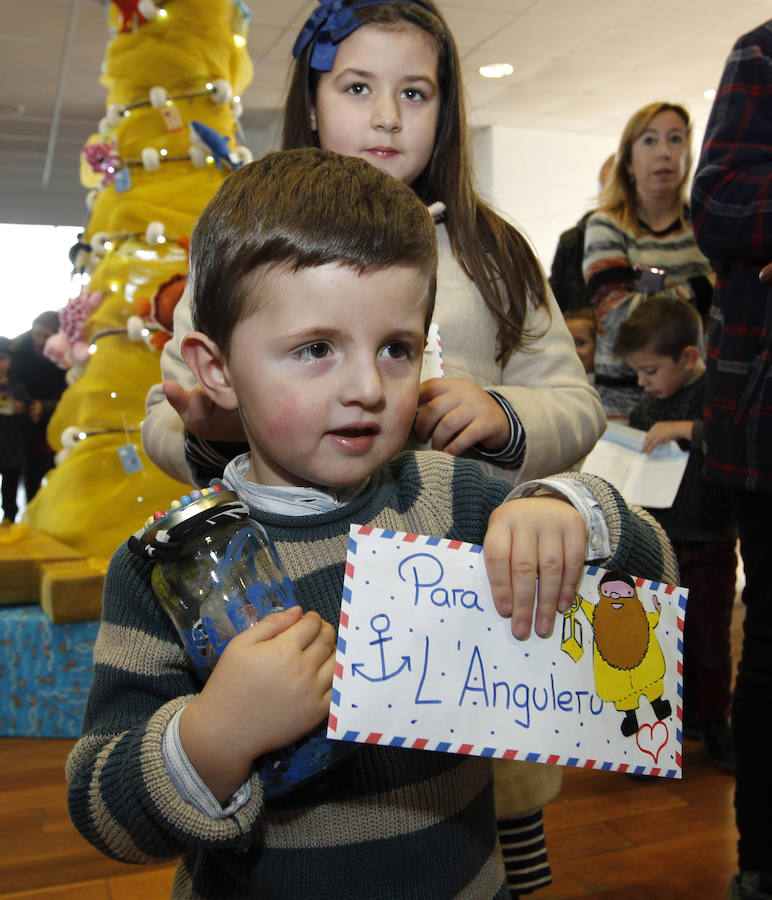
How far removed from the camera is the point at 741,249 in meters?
1.20

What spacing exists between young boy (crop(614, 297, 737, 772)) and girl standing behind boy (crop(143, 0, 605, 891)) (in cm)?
99

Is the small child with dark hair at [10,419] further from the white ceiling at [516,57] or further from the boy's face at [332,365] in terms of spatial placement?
the boy's face at [332,365]

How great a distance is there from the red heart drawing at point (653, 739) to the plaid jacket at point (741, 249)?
0.64 meters

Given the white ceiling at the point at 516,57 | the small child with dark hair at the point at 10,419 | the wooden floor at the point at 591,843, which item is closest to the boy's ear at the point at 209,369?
the wooden floor at the point at 591,843

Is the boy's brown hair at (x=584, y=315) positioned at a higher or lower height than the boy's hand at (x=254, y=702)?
higher

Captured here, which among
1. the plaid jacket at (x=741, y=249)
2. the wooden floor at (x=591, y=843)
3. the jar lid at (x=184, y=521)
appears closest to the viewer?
the jar lid at (x=184, y=521)

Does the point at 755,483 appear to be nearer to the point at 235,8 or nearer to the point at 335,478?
the point at 335,478

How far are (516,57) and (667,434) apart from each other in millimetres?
4017

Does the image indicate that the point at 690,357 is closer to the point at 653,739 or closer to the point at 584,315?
the point at 584,315

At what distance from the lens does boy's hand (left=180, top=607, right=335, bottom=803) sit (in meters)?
0.56

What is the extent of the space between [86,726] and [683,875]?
130cm

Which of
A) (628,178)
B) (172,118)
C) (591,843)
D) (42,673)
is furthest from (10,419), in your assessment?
(591,843)

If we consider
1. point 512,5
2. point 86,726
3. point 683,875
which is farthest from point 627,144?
point 512,5

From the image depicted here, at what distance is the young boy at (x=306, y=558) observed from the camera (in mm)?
581
